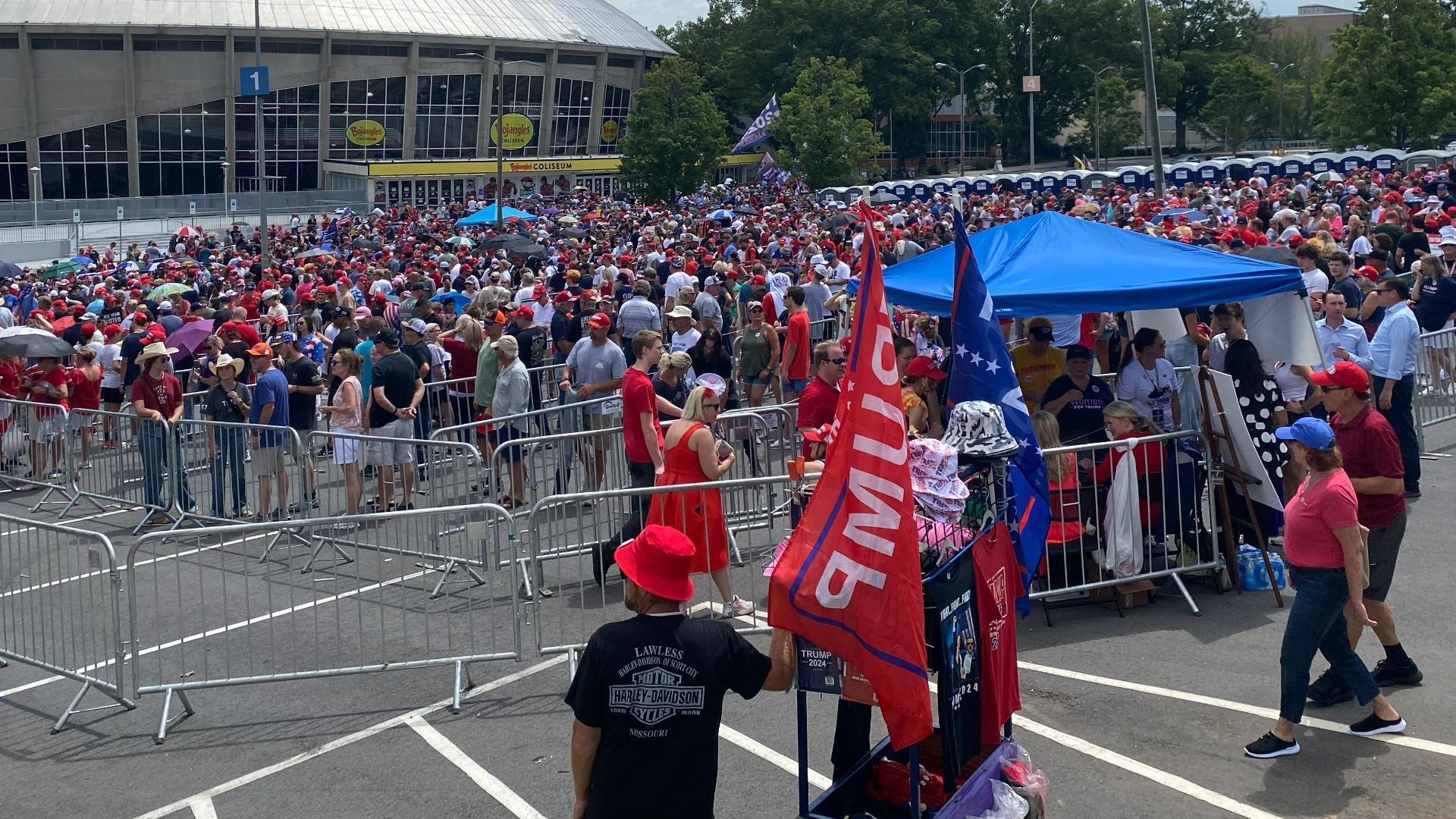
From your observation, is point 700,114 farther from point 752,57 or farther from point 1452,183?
point 752,57

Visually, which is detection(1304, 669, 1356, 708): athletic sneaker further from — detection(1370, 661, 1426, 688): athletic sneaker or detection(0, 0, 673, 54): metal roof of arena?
detection(0, 0, 673, 54): metal roof of arena

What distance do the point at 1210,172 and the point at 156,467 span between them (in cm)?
4468

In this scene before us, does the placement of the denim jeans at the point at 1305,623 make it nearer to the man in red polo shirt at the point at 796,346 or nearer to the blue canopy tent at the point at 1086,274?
the blue canopy tent at the point at 1086,274

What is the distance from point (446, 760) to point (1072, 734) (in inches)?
121

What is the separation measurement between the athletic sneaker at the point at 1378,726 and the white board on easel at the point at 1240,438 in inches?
86.0

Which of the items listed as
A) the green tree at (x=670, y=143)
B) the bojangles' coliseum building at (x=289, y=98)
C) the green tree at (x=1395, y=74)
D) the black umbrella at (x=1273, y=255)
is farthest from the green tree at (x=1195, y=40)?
the black umbrella at (x=1273, y=255)

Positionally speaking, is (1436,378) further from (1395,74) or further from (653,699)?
(1395,74)

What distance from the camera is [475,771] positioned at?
21.3ft

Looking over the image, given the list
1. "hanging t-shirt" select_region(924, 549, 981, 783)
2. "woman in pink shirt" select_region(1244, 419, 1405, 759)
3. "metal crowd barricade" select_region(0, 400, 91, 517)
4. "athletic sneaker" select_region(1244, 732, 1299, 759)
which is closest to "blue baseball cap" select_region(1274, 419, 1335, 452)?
"woman in pink shirt" select_region(1244, 419, 1405, 759)

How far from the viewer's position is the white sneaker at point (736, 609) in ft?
27.0

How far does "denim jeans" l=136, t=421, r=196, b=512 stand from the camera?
12539mm

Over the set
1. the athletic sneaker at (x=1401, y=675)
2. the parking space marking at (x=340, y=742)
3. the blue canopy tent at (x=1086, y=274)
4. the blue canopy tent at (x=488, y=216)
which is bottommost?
the parking space marking at (x=340, y=742)

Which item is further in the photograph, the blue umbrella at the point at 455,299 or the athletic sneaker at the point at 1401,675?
the blue umbrella at the point at 455,299

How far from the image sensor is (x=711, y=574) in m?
8.02
